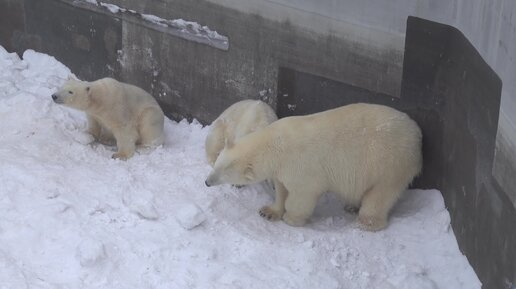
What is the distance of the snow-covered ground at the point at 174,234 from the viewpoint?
23.6 ft

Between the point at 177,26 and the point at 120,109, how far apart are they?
118 centimetres

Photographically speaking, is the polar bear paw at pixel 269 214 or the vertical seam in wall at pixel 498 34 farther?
the polar bear paw at pixel 269 214

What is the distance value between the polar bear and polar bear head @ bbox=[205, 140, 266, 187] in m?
0.56

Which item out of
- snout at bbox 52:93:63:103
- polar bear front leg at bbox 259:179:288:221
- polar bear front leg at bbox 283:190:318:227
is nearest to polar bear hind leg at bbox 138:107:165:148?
snout at bbox 52:93:63:103

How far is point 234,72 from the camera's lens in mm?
9578

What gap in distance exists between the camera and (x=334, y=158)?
8.12 metres

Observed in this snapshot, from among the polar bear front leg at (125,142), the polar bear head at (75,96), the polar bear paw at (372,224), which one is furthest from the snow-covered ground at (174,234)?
the polar bear head at (75,96)

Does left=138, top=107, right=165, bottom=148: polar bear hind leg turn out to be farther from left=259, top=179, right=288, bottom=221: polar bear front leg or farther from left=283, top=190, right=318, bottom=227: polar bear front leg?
left=283, top=190, right=318, bottom=227: polar bear front leg

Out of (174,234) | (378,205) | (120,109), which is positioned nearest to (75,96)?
(120,109)

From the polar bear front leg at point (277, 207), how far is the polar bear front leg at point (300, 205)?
0.64ft

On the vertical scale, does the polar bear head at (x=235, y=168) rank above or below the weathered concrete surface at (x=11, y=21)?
below

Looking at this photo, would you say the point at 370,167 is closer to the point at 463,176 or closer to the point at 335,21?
the point at 463,176

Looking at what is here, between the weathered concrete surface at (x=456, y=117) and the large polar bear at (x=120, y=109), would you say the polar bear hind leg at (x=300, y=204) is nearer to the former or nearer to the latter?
the weathered concrete surface at (x=456, y=117)

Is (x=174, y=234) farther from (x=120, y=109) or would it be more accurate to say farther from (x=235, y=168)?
(x=120, y=109)
